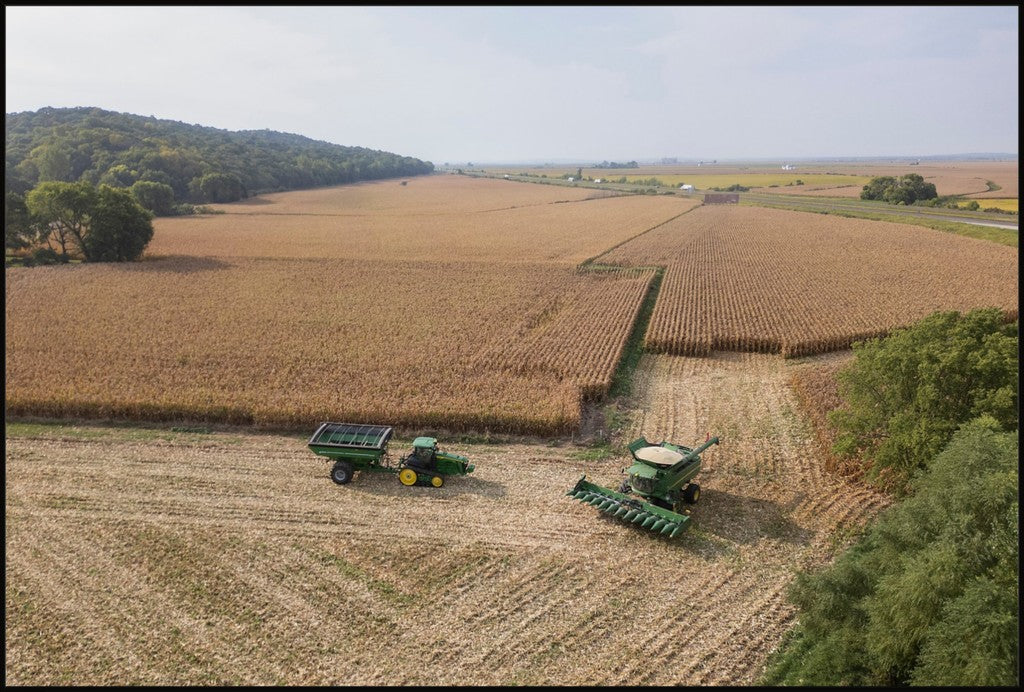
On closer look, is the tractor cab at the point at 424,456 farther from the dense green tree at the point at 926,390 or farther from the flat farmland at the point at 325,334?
the dense green tree at the point at 926,390

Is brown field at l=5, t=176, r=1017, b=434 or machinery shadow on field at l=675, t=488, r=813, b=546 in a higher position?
brown field at l=5, t=176, r=1017, b=434

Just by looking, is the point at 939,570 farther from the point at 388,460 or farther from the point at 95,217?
the point at 95,217

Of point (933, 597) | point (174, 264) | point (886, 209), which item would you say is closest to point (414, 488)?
point (933, 597)

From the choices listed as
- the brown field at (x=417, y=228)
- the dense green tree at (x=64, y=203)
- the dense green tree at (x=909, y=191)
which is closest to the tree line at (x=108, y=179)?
the dense green tree at (x=64, y=203)

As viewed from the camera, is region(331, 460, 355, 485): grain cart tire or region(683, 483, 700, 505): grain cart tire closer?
region(683, 483, 700, 505): grain cart tire

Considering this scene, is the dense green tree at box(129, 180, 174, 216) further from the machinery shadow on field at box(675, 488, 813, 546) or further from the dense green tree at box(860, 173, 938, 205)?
the dense green tree at box(860, 173, 938, 205)

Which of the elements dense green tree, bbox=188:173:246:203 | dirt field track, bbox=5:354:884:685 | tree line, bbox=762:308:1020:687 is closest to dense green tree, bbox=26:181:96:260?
dirt field track, bbox=5:354:884:685
